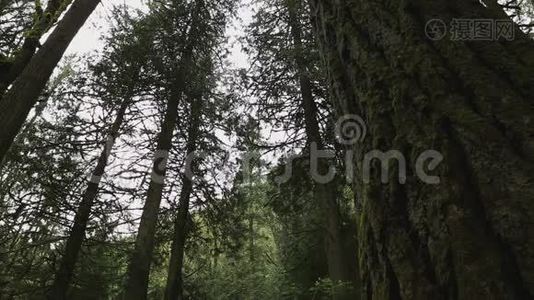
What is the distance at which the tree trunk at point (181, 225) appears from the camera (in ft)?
44.2

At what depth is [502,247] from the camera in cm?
98

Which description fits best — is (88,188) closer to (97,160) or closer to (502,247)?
(97,160)

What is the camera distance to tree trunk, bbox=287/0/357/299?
10931mm

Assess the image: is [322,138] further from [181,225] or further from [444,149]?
[444,149]

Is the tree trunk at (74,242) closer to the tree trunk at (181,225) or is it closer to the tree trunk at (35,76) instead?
the tree trunk at (181,225)

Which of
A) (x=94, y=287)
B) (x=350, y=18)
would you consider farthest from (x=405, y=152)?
(x=94, y=287)

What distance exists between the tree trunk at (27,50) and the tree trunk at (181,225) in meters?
7.76

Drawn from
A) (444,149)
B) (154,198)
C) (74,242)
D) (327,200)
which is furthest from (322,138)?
(444,149)

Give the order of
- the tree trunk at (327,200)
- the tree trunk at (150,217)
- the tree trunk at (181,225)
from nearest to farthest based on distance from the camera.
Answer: the tree trunk at (150,217) → the tree trunk at (327,200) → the tree trunk at (181,225)

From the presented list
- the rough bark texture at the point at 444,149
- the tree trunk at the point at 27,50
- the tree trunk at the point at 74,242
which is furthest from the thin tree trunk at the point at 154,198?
the rough bark texture at the point at 444,149

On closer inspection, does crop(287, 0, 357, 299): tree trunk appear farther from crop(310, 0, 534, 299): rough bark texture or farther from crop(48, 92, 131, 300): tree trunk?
crop(310, 0, 534, 299): rough bark texture

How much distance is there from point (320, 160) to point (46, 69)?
794 centimetres

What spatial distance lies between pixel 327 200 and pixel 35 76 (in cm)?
790

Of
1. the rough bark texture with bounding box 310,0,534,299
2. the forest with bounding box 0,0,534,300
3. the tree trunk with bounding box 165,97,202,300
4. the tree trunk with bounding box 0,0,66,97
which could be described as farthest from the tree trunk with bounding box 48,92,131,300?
the rough bark texture with bounding box 310,0,534,299
